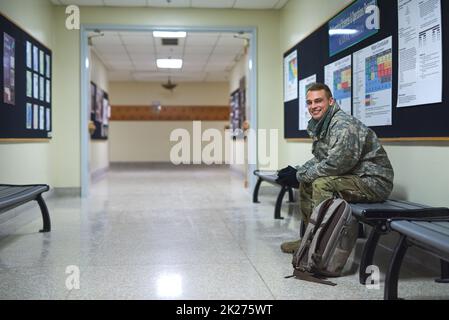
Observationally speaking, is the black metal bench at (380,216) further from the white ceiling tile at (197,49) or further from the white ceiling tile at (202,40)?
the white ceiling tile at (197,49)

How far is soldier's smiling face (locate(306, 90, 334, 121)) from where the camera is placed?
11.7ft

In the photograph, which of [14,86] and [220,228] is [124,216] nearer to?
[220,228]

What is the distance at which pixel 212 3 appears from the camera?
7.24 metres

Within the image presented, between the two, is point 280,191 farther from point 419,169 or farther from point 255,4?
point 255,4

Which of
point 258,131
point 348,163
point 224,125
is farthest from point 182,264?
point 224,125

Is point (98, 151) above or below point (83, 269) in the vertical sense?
above

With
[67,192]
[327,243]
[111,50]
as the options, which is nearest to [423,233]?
[327,243]

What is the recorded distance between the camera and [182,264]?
3406mm

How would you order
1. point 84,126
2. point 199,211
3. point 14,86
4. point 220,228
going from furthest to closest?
1. point 84,126
2. point 199,211
3. point 14,86
4. point 220,228

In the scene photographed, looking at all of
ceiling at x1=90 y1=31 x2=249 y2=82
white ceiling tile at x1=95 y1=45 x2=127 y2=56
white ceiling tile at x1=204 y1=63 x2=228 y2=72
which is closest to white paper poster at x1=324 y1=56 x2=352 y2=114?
ceiling at x1=90 y1=31 x2=249 y2=82

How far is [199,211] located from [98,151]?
21.9 feet

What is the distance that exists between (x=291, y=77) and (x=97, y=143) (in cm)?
625

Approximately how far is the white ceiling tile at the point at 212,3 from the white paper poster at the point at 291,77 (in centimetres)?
115

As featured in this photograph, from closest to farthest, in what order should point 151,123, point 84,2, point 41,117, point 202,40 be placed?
point 41,117 → point 84,2 → point 202,40 → point 151,123
